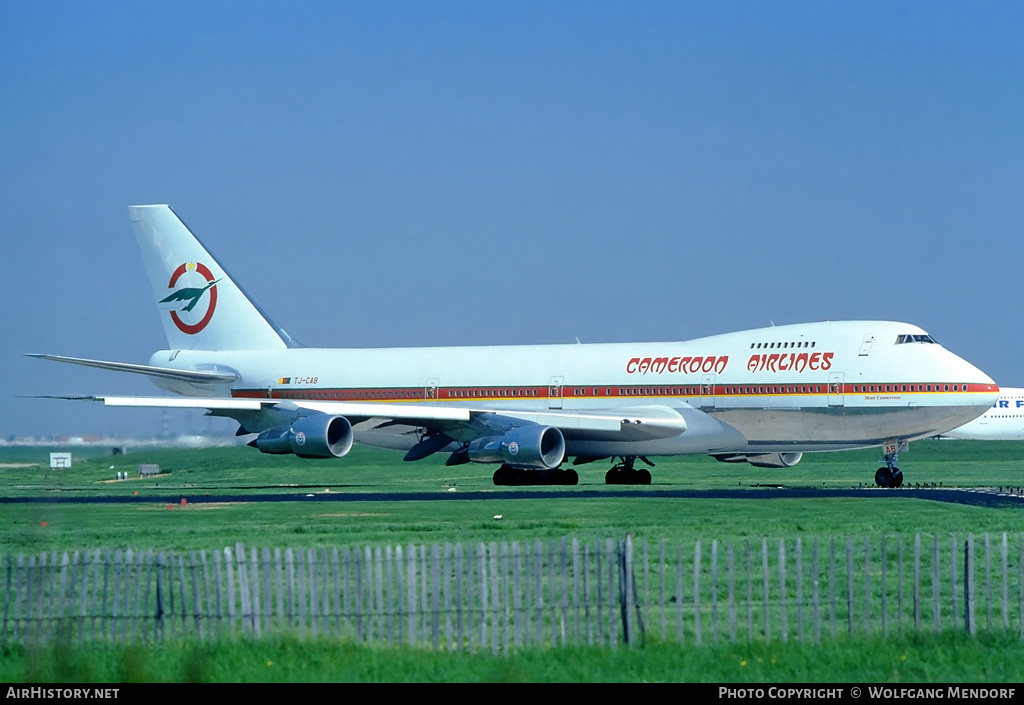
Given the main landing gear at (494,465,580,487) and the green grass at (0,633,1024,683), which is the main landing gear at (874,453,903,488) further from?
the green grass at (0,633,1024,683)

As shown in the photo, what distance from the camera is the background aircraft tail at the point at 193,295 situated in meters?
57.1

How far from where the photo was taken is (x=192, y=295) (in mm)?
57500

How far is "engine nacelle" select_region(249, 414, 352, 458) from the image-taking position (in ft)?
148

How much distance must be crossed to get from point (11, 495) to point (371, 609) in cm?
3049

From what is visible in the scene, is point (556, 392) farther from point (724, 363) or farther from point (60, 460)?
point (60, 460)

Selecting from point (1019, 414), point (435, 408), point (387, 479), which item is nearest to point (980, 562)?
point (435, 408)

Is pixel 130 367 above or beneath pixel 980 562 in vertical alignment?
above

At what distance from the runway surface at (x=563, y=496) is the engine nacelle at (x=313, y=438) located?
1.58 metres

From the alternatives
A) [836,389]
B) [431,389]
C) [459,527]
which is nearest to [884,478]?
[836,389]

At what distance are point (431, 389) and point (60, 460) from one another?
1361 centimetres

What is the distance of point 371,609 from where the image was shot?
16.5 meters

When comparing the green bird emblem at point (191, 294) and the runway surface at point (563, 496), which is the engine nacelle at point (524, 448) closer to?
the runway surface at point (563, 496)
